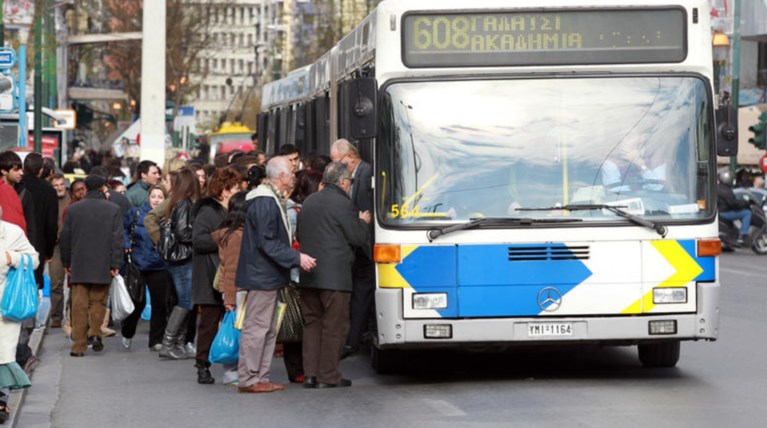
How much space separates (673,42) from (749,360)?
3205 mm

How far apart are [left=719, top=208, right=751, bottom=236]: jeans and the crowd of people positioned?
1743 cm

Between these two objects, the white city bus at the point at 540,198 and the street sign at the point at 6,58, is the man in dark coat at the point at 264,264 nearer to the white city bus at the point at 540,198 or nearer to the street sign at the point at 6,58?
the white city bus at the point at 540,198

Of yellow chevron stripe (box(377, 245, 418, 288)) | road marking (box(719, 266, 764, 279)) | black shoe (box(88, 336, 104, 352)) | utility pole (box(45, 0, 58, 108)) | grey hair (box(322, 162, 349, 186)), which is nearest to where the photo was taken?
yellow chevron stripe (box(377, 245, 418, 288))

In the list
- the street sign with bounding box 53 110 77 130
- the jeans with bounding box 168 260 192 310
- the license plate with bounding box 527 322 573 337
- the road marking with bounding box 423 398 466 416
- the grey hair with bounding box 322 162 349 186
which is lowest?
the road marking with bounding box 423 398 466 416

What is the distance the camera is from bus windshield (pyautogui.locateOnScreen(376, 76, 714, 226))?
12.2 meters

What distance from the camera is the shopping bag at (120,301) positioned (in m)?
15.9

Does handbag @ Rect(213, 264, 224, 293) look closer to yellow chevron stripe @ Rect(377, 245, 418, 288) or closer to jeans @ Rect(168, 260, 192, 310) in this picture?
yellow chevron stripe @ Rect(377, 245, 418, 288)

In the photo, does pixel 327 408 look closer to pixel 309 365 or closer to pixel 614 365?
pixel 309 365

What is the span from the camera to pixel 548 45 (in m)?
12.5

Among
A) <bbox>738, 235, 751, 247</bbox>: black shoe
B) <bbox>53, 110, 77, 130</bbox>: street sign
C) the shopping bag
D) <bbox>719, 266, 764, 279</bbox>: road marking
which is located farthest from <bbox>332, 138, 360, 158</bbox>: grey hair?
<bbox>53, 110, 77, 130</bbox>: street sign

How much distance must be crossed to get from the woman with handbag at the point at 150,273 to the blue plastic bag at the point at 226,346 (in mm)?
3071

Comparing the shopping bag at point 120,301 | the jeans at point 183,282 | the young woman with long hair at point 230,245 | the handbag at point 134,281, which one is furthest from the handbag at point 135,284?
the young woman with long hair at point 230,245

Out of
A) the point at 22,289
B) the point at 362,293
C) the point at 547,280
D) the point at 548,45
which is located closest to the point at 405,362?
the point at 362,293

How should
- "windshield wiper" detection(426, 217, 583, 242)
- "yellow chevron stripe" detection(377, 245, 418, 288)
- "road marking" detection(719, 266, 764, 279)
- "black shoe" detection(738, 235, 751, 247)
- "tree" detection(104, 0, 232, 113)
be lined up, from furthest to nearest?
1. "tree" detection(104, 0, 232, 113)
2. "black shoe" detection(738, 235, 751, 247)
3. "road marking" detection(719, 266, 764, 279)
4. "yellow chevron stripe" detection(377, 245, 418, 288)
5. "windshield wiper" detection(426, 217, 583, 242)
